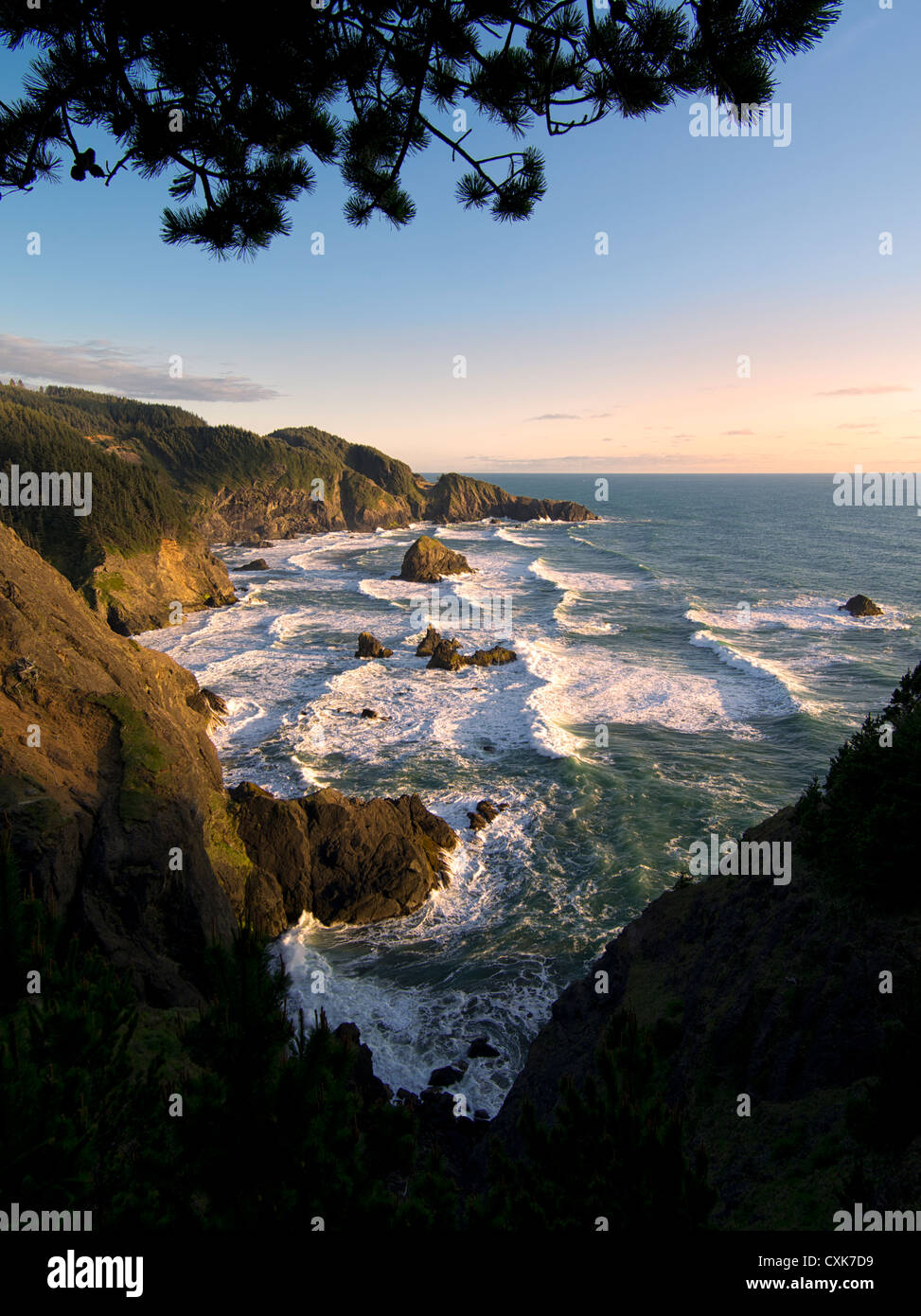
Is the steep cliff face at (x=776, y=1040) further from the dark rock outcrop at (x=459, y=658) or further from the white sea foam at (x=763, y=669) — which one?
the dark rock outcrop at (x=459, y=658)

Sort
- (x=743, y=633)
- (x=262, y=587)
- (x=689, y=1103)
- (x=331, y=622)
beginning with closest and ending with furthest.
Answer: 1. (x=689, y=1103)
2. (x=743, y=633)
3. (x=331, y=622)
4. (x=262, y=587)

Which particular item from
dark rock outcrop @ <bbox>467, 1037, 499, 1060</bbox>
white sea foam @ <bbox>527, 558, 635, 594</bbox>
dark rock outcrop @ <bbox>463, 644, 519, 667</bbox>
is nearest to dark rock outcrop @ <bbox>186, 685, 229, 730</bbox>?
dark rock outcrop @ <bbox>463, 644, 519, 667</bbox>

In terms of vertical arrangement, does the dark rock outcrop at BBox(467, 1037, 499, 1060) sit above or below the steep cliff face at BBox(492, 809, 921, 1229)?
below

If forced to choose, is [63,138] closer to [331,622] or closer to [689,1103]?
[689,1103]

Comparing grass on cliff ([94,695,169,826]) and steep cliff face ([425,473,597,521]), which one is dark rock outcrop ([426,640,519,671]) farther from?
steep cliff face ([425,473,597,521])

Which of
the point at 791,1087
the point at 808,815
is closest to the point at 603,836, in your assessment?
the point at 808,815
